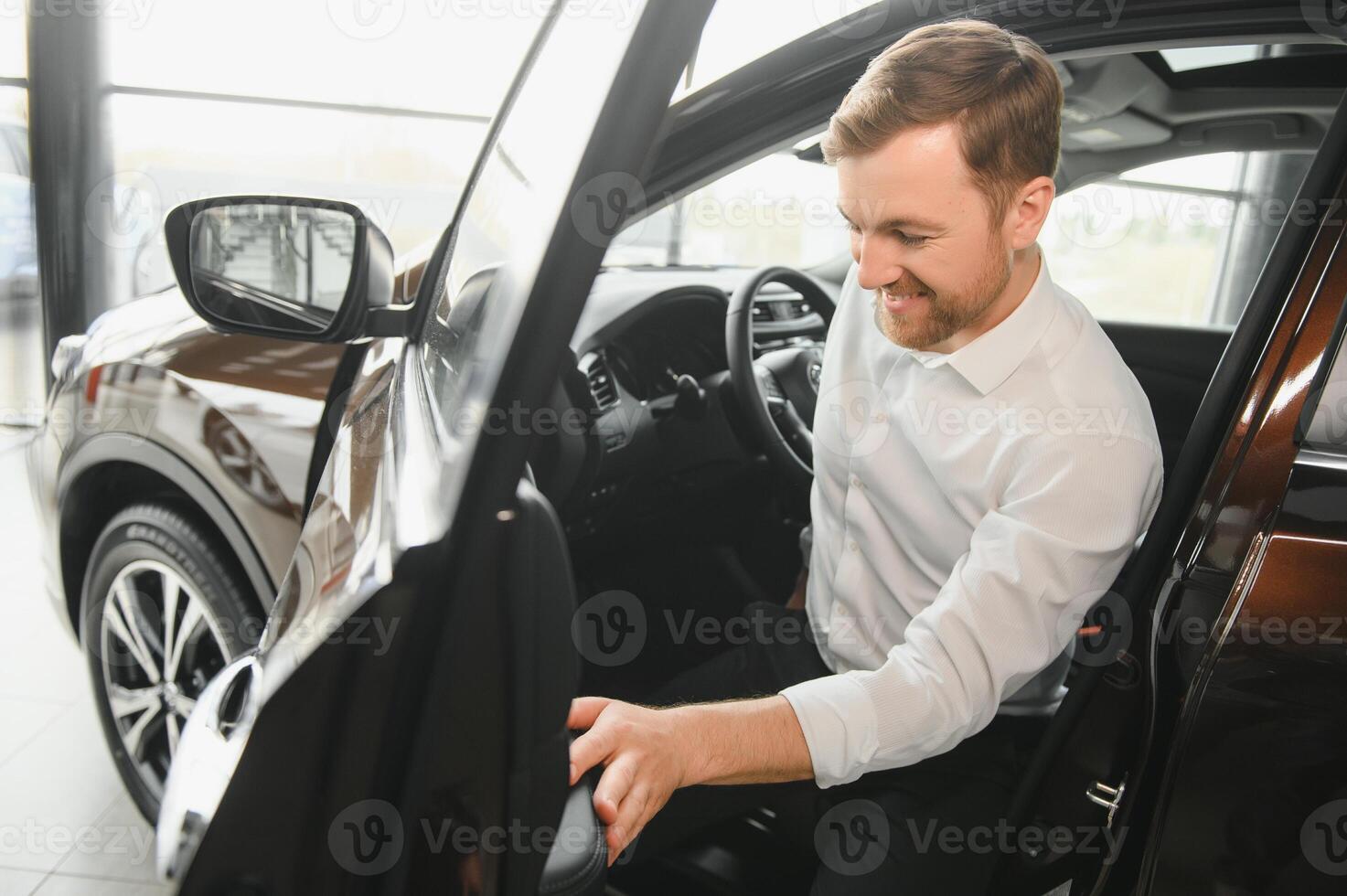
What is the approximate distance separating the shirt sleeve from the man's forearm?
0.6 inches

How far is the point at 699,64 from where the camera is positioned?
1.20 meters

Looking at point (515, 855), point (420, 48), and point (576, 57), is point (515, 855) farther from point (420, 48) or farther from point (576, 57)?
point (420, 48)

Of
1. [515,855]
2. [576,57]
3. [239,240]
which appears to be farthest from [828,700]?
[239,240]

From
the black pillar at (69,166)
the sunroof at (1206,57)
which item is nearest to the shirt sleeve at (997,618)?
the sunroof at (1206,57)

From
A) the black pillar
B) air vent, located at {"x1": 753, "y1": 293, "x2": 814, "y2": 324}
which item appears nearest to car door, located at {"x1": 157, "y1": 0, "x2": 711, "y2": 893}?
air vent, located at {"x1": 753, "y1": 293, "x2": 814, "y2": 324}

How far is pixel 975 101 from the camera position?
1014mm

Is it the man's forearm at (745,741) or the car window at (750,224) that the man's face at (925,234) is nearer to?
the man's forearm at (745,741)

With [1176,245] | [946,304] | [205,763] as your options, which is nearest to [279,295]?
[205,763]

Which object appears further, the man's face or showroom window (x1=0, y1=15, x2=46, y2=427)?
showroom window (x1=0, y1=15, x2=46, y2=427)

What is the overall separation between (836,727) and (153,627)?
1419 millimetres

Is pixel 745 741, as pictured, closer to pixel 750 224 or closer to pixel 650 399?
pixel 650 399

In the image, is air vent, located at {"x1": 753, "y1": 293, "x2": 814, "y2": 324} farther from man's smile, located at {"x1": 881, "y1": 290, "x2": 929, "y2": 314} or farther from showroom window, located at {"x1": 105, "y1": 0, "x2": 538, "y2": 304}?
showroom window, located at {"x1": 105, "y1": 0, "x2": 538, "y2": 304}

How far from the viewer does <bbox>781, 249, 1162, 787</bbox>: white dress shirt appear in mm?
948

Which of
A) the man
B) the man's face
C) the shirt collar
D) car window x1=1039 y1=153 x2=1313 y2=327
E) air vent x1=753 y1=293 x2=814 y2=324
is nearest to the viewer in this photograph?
the man
